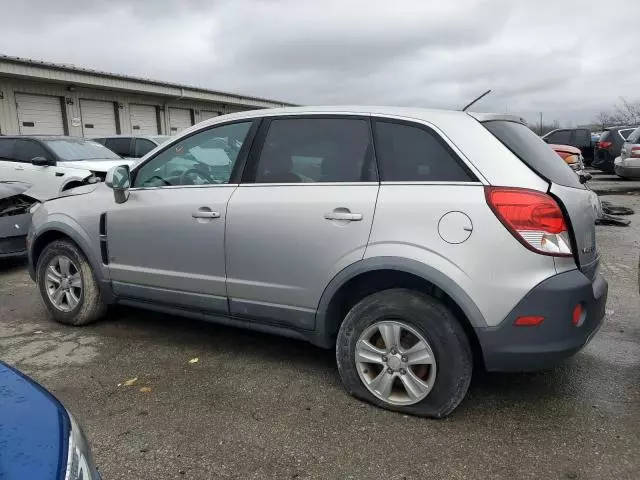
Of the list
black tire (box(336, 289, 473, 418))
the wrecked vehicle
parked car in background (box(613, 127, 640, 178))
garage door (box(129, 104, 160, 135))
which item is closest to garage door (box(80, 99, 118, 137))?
garage door (box(129, 104, 160, 135))

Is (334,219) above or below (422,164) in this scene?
below

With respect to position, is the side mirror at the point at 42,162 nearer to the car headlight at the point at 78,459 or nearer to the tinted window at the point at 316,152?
the tinted window at the point at 316,152

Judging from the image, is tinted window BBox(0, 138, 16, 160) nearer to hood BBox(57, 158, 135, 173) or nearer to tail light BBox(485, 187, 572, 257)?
→ hood BBox(57, 158, 135, 173)

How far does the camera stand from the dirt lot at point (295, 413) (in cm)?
251

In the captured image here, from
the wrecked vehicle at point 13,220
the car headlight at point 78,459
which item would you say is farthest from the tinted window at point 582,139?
the car headlight at point 78,459

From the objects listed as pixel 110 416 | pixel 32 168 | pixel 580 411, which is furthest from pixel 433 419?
pixel 32 168

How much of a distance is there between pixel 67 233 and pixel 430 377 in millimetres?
3063

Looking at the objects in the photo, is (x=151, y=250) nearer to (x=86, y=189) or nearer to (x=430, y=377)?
(x=86, y=189)

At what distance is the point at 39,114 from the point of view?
54.1 ft

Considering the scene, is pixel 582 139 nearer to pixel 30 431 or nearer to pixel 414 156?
pixel 414 156

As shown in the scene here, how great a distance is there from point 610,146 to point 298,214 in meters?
15.9

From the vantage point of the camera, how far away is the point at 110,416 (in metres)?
2.98

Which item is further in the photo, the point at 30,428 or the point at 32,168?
the point at 32,168

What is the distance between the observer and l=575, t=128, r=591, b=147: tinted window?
20.0 m
